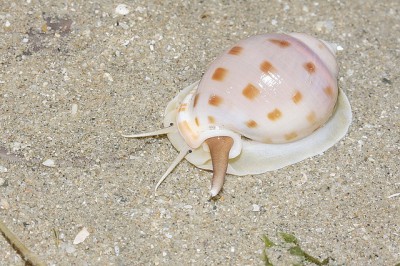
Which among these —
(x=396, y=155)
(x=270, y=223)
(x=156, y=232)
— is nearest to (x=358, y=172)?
(x=396, y=155)

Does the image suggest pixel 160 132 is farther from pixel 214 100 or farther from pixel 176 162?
pixel 214 100

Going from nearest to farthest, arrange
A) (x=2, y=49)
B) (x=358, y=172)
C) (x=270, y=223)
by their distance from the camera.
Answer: (x=270, y=223) < (x=358, y=172) < (x=2, y=49)

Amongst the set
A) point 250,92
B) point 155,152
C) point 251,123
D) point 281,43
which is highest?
point 281,43

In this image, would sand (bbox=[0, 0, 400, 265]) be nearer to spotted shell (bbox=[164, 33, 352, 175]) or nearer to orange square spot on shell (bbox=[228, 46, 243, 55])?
spotted shell (bbox=[164, 33, 352, 175])

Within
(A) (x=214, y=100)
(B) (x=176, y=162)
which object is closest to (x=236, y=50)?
(A) (x=214, y=100)

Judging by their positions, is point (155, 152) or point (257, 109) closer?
point (257, 109)

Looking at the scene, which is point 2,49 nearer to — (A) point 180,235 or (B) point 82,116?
(B) point 82,116

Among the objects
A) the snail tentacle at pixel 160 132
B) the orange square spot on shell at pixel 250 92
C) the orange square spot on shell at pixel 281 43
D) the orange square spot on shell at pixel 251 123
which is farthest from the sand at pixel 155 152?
the orange square spot on shell at pixel 281 43
